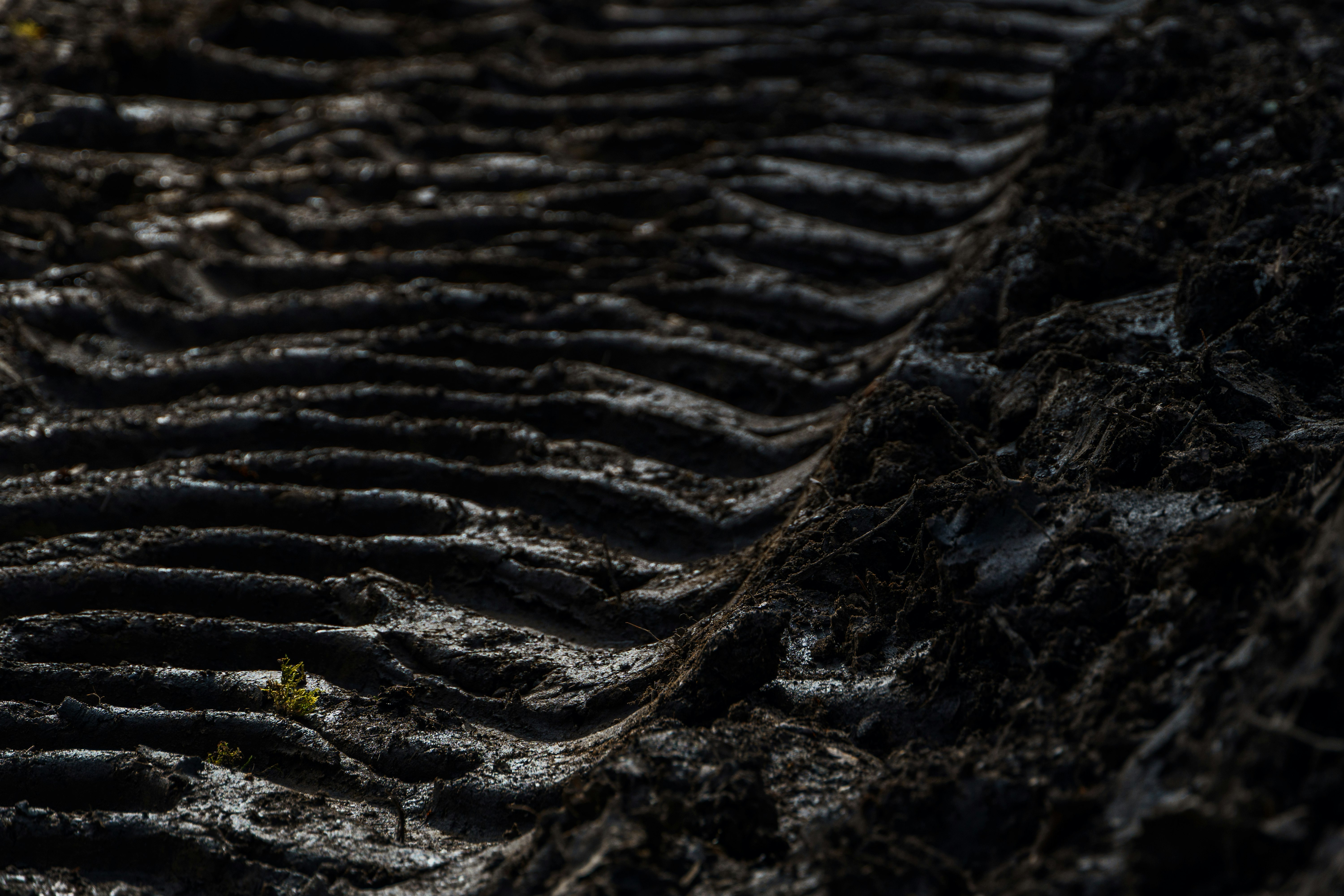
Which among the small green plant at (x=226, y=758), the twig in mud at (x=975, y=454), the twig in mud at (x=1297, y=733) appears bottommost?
the small green plant at (x=226, y=758)

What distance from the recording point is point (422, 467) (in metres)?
2.97

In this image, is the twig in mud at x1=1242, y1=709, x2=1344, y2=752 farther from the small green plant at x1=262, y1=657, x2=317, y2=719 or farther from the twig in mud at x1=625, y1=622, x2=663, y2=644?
the small green plant at x1=262, y1=657, x2=317, y2=719

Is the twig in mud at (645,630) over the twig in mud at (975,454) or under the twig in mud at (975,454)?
under

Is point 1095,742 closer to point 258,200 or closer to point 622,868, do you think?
point 622,868

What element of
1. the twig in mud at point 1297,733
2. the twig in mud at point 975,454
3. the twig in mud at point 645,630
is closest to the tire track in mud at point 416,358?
the twig in mud at point 645,630

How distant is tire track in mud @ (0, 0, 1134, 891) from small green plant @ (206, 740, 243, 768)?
0.14 ft

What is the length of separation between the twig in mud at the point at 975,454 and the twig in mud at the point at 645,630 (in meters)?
0.86

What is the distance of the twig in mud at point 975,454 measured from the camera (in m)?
2.04

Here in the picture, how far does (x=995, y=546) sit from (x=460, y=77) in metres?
4.44

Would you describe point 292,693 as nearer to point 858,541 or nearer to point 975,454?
point 858,541

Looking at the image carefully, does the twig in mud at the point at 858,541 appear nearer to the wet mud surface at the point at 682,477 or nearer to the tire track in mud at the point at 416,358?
the wet mud surface at the point at 682,477

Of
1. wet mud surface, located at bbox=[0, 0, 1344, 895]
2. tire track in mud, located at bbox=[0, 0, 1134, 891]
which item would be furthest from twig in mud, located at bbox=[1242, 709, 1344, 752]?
tire track in mud, located at bbox=[0, 0, 1134, 891]

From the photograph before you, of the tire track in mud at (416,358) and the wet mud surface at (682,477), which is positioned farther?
the tire track in mud at (416,358)

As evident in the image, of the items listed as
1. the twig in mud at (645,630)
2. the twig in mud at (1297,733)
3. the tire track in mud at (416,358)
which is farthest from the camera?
the twig in mud at (645,630)
